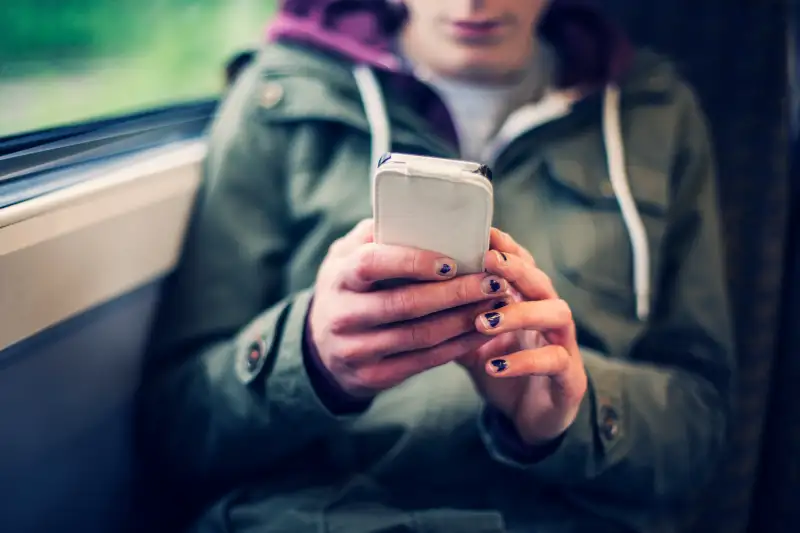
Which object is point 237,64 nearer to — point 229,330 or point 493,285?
point 229,330

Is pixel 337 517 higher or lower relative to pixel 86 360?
lower

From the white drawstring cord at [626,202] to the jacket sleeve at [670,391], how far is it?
0.05 meters

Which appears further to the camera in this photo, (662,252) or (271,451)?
(662,252)

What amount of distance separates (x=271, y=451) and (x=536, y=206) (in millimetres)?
335

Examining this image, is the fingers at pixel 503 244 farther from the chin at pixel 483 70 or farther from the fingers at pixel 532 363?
the chin at pixel 483 70

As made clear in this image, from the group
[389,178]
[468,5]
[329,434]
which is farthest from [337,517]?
[468,5]

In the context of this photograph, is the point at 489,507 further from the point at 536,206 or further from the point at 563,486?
the point at 536,206

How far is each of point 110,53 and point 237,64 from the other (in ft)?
0.55

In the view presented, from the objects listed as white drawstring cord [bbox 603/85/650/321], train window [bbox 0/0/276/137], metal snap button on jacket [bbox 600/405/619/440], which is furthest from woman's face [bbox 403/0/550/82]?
metal snap button on jacket [bbox 600/405/619/440]

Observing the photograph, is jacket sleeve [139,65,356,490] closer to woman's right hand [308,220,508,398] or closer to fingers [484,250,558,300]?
woman's right hand [308,220,508,398]

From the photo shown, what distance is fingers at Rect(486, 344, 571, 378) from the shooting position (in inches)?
19.0

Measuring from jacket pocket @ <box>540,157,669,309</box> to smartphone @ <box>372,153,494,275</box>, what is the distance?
255 millimetres

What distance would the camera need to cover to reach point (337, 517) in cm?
60

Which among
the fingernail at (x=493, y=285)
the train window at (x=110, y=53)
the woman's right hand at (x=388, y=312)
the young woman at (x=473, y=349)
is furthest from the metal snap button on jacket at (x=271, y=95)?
the fingernail at (x=493, y=285)
